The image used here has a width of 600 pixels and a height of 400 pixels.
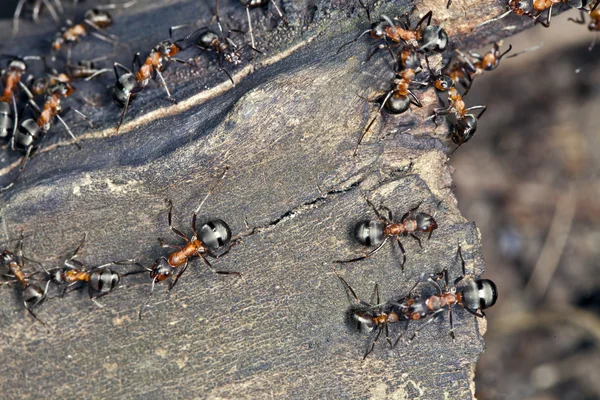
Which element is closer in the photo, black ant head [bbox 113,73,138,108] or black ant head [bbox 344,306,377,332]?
black ant head [bbox 344,306,377,332]

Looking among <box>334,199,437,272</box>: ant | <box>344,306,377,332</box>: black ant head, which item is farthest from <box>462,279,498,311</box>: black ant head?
<box>344,306,377,332</box>: black ant head

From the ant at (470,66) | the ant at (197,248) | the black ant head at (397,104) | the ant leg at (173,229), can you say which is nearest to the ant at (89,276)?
the ant at (197,248)

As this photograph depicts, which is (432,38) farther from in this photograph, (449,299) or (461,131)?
(449,299)

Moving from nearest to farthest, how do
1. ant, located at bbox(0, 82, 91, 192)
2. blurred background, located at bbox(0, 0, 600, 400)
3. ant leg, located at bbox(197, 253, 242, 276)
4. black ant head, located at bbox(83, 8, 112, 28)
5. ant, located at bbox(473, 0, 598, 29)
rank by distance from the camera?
ant leg, located at bbox(197, 253, 242, 276) < ant, located at bbox(473, 0, 598, 29) < ant, located at bbox(0, 82, 91, 192) < black ant head, located at bbox(83, 8, 112, 28) < blurred background, located at bbox(0, 0, 600, 400)

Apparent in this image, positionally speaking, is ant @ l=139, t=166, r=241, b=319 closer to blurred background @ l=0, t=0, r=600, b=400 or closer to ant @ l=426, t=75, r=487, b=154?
ant @ l=426, t=75, r=487, b=154

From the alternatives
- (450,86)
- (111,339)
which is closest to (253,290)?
(111,339)

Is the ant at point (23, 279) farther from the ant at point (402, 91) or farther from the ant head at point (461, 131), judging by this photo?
the ant head at point (461, 131)
